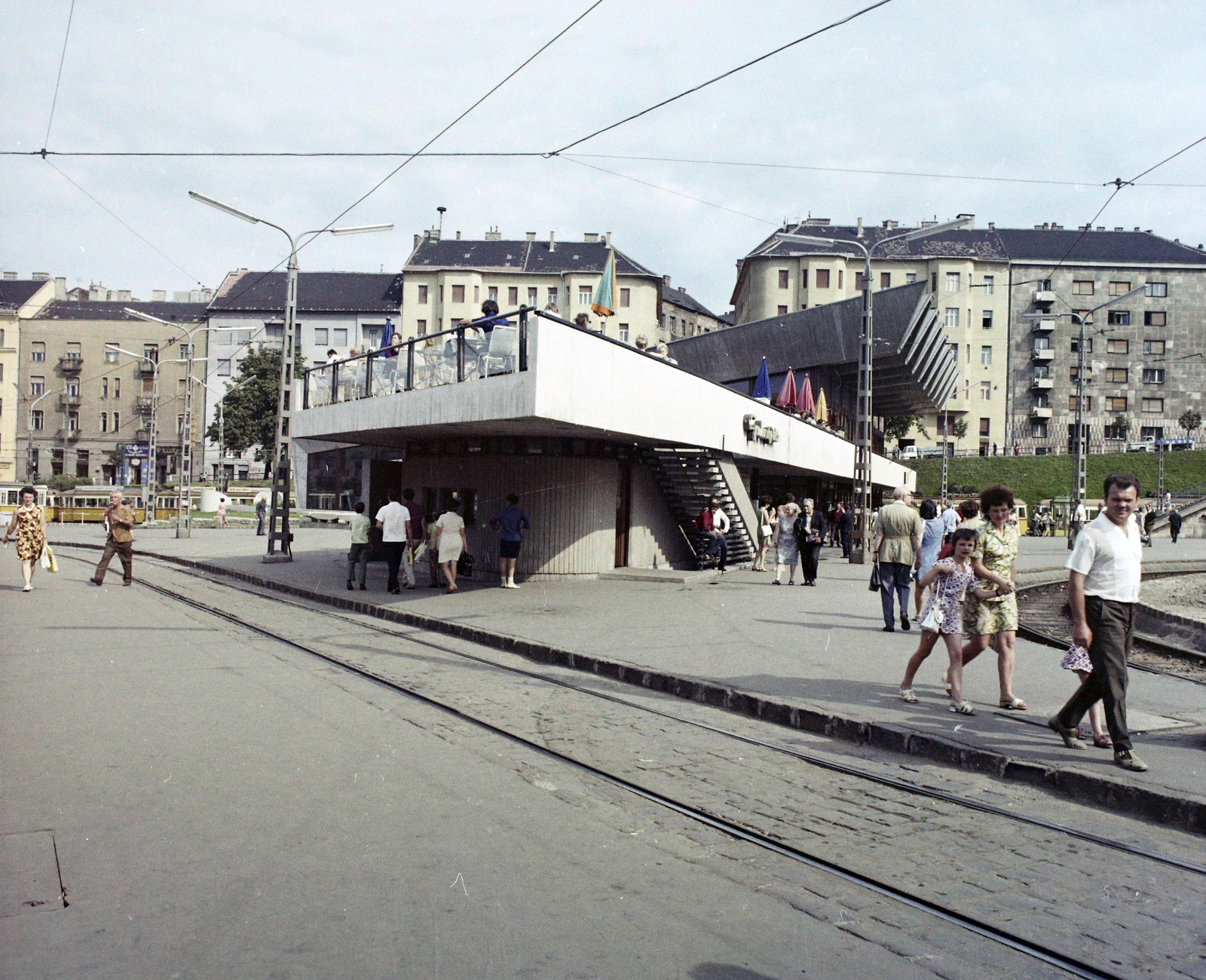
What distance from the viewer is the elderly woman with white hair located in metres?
13.4

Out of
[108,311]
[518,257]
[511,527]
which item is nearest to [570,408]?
[511,527]

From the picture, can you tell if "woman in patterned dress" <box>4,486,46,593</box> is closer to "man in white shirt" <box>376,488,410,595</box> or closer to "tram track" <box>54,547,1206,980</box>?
"man in white shirt" <box>376,488,410,595</box>

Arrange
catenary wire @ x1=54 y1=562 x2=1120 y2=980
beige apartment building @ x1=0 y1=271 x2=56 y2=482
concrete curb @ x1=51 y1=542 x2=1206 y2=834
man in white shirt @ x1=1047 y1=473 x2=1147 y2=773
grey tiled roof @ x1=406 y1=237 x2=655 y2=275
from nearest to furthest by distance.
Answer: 1. catenary wire @ x1=54 y1=562 x2=1120 y2=980
2. concrete curb @ x1=51 y1=542 x2=1206 y2=834
3. man in white shirt @ x1=1047 y1=473 x2=1147 y2=773
4. beige apartment building @ x1=0 y1=271 x2=56 y2=482
5. grey tiled roof @ x1=406 y1=237 x2=655 y2=275

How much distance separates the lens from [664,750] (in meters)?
7.15

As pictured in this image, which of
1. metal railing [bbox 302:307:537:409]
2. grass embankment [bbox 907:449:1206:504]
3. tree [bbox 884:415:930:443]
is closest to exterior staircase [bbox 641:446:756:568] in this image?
metal railing [bbox 302:307:537:409]

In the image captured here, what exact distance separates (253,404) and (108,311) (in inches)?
870

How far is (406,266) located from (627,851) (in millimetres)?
87237

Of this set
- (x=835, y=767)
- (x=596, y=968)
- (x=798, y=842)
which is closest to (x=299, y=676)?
(x=835, y=767)

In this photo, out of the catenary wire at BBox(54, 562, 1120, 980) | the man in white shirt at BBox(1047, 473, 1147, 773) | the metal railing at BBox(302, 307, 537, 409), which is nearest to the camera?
the catenary wire at BBox(54, 562, 1120, 980)

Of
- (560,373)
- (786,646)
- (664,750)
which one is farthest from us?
(560,373)

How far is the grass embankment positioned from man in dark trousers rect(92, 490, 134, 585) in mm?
64110

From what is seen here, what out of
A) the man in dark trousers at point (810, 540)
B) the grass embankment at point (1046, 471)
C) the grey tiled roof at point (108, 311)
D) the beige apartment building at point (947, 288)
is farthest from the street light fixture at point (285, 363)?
the grey tiled roof at point (108, 311)

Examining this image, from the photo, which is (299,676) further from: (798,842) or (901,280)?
(901,280)

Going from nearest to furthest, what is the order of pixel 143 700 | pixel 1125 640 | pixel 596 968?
pixel 596 968 < pixel 1125 640 < pixel 143 700
